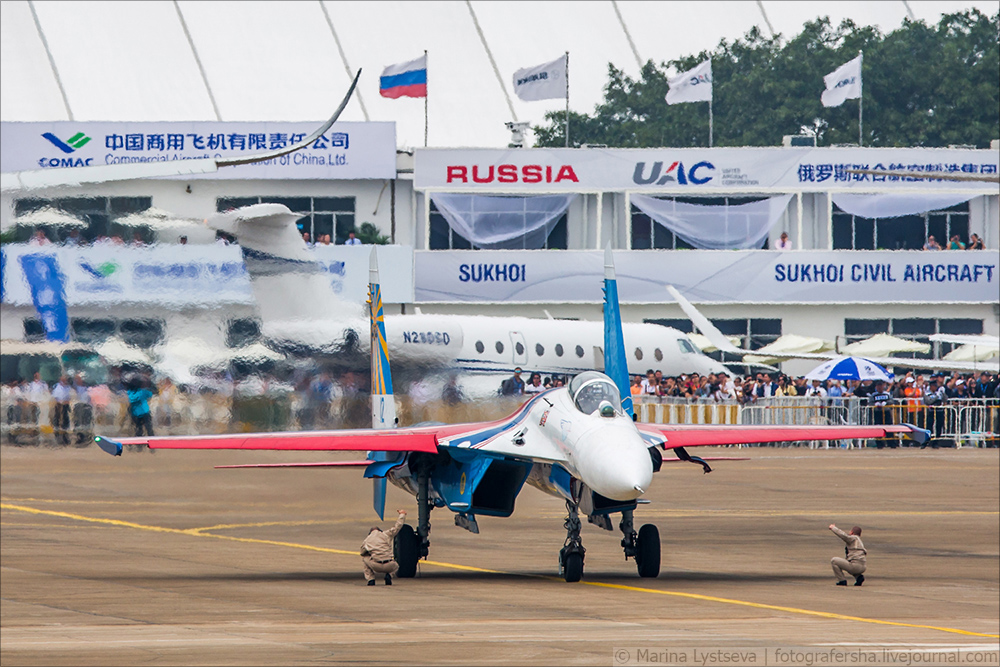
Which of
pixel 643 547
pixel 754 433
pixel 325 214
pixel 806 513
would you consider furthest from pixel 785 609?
pixel 325 214

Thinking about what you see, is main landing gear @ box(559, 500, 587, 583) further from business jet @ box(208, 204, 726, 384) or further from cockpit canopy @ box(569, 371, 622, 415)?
business jet @ box(208, 204, 726, 384)

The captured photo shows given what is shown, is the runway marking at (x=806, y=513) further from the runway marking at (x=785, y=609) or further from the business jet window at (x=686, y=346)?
the business jet window at (x=686, y=346)

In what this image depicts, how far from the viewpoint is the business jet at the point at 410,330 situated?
98.1 feet

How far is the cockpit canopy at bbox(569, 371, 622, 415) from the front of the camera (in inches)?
794

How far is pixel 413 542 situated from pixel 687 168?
4393 cm

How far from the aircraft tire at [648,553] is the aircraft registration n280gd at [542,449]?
0.05ft

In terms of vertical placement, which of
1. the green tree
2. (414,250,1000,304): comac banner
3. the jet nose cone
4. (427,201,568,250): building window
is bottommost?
the jet nose cone

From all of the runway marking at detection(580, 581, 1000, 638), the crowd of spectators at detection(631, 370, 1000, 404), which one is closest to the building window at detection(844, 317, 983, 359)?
the crowd of spectators at detection(631, 370, 1000, 404)

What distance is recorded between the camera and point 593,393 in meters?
20.3

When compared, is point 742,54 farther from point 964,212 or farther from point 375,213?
point 375,213

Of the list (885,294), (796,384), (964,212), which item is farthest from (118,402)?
(964,212)

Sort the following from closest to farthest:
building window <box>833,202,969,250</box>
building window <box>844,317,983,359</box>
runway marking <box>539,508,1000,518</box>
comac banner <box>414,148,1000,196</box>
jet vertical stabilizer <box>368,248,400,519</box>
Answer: jet vertical stabilizer <box>368,248,400,519</box> → runway marking <box>539,508,1000,518</box> → comac banner <box>414,148,1000,196</box> → building window <box>844,317,983,359</box> → building window <box>833,202,969,250</box>

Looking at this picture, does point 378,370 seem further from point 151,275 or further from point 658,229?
point 658,229

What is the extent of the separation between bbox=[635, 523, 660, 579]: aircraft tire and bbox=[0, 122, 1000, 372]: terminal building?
3780 centimetres
